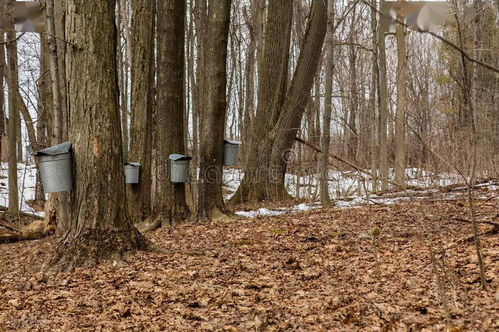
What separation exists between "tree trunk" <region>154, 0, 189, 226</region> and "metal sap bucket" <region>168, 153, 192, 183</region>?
0.23m

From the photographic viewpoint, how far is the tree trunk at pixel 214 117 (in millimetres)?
7605

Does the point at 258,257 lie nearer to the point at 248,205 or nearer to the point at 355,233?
the point at 355,233

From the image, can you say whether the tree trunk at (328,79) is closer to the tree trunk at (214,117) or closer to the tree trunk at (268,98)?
the tree trunk at (214,117)

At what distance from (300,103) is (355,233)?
4.86 m

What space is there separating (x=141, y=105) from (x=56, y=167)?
13.0 feet

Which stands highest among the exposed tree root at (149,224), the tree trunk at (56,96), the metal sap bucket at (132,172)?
the tree trunk at (56,96)

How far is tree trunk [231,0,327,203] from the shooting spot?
10.4 meters

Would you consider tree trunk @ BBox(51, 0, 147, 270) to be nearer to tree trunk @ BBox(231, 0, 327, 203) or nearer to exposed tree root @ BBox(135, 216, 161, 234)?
exposed tree root @ BBox(135, 216, 161, 234)

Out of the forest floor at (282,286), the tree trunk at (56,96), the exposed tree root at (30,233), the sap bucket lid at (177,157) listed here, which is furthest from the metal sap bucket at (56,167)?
the exposed tree root at (30,233)

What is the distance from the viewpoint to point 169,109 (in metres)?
8.30

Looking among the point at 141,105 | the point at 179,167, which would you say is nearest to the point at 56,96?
the point at 141,105

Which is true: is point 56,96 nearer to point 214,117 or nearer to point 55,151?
point 214,117

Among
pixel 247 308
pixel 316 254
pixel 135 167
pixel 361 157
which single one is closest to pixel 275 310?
pixel 247 308

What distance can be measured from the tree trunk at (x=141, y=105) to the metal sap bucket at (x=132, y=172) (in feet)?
0.41
